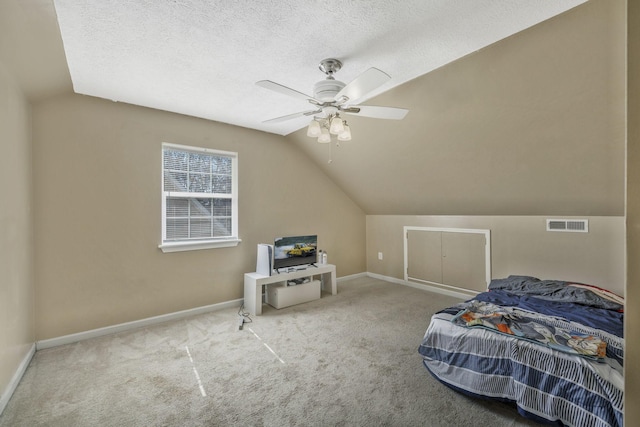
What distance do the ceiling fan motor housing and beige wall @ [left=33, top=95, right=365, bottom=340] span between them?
210cm

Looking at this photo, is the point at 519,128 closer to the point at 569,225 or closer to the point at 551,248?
the point at 569,225

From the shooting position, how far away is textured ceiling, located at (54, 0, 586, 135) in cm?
167

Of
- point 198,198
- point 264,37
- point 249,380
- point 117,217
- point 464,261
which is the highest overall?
point 264,37

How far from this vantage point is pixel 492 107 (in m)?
2.60

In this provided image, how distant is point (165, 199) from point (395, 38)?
2985 mm

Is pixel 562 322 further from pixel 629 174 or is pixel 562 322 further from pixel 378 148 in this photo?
pixel 378 148

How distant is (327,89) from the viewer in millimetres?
2191

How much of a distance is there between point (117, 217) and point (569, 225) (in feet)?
16.4

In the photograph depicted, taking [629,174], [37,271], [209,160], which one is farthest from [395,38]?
[37,271]

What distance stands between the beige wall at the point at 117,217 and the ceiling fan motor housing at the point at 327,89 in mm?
2104

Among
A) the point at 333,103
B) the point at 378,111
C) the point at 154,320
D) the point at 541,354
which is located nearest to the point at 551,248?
the point at 541,354

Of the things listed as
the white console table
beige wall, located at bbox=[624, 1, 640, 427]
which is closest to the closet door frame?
the white console table

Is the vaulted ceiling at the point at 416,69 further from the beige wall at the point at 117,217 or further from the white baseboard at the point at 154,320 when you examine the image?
the white baseboard at the point at 154,320

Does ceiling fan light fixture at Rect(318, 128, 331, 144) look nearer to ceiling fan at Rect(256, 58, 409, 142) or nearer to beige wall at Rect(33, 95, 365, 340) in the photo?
ceiling fan at Rect(256, 58, 409, 142)
